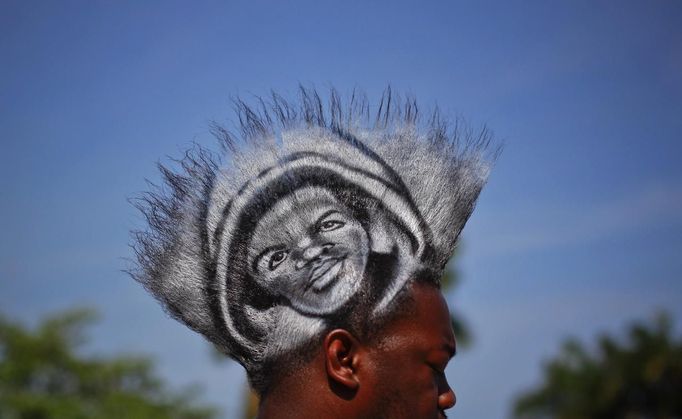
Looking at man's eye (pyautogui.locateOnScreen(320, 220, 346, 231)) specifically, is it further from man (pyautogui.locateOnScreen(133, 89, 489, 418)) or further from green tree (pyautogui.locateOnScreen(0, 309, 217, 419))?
green tree (pyautogui.locateOnScreen(0, 309, 217, 419))

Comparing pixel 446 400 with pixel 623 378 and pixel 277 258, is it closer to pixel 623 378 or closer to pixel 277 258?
pixel 277 258

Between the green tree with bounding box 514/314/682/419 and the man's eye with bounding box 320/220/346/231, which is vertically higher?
the green tree with bounding box 514/314/682/419

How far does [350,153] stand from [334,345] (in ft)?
2.11

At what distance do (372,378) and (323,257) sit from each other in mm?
397

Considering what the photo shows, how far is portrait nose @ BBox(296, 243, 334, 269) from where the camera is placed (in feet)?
8.91

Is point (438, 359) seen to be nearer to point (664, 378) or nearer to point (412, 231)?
point (412, 231)

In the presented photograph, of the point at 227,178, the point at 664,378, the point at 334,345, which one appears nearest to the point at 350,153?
the point at 227,178

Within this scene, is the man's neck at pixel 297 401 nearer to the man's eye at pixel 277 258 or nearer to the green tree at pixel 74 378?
the man's eye at pixel 277 258

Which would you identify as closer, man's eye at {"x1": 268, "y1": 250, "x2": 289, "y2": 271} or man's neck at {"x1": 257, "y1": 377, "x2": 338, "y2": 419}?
man's neck at {"x1": 257, "y1": 377, "x2": 338, "y2": 419}

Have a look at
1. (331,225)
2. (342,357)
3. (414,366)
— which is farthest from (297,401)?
(331,225)

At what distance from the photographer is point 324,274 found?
106 inches

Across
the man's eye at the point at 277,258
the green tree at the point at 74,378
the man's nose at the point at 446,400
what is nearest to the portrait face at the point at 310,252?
the man's eye at the point at 277,258

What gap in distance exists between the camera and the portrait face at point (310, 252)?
2680 mm

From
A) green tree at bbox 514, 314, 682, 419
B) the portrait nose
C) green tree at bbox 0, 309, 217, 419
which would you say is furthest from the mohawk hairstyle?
green tree at bbox 514, 314, 682, 419
